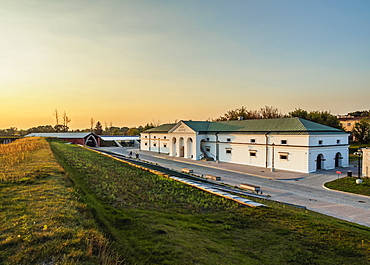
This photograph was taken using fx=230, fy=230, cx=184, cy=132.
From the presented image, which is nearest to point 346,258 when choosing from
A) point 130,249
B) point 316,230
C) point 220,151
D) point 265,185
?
point 316,230

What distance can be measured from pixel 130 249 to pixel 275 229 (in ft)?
15.4

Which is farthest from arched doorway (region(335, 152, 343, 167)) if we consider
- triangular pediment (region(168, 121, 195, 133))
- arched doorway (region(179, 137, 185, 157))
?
arched doorway (region(179, 137, 185, 157))

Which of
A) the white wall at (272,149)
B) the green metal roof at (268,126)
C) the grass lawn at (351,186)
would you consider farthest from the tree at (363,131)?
the grass lawn at (351,186)

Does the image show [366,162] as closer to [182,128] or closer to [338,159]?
[338,159]

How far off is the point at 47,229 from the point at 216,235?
4339 mm

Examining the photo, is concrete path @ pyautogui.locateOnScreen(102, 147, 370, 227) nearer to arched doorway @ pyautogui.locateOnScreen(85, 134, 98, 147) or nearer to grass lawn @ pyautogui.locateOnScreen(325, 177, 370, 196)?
grass lawn @ pyautogui.locateOnScreen(325, 177, 370, 196)

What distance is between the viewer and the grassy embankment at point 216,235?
5.20 m

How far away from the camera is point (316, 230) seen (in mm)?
7324

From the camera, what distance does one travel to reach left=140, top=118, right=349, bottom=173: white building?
86.3ft

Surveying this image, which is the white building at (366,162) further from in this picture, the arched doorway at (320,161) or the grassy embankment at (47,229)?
the grassy embankment at (47,229)

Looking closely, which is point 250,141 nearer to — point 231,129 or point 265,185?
point 231,129

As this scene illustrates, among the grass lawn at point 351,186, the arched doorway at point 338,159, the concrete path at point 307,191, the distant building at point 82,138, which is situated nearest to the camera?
the concrete path at point 307,191

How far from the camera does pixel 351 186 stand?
18672mm

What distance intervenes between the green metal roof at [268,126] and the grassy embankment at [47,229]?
26077 mm
